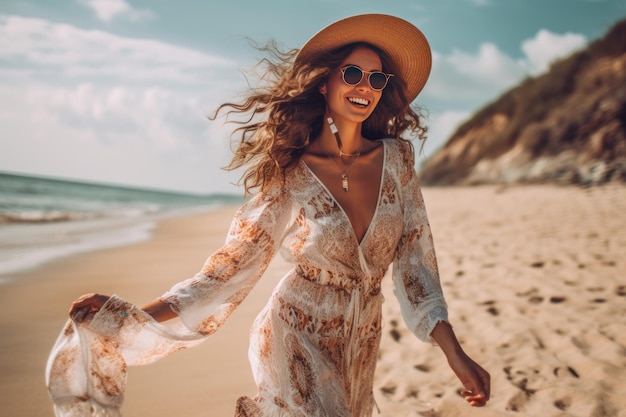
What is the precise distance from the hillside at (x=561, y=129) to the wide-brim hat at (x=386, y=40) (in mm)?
10442

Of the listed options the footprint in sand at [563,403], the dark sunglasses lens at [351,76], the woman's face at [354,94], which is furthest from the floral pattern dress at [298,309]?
the footprint in sand at [563,403]

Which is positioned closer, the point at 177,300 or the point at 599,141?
the point at 177,300

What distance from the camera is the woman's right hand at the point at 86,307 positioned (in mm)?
1859

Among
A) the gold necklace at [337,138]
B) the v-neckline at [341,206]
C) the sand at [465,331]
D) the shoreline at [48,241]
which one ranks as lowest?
the shoreline at [48,241]

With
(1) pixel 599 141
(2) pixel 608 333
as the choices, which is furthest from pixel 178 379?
(1) pixel 599 141

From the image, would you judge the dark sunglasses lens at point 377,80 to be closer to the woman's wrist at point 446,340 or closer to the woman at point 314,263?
the woman at point 314,263

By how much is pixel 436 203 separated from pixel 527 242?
6.79 meters

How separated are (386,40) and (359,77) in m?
0.29

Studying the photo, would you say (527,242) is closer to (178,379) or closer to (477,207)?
(477,207)

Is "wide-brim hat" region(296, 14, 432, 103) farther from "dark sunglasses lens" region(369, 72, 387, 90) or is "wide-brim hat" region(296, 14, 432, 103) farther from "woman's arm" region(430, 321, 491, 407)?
"woman's arm" region(430, 321, 491, 407)

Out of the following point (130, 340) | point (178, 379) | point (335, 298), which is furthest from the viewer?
point (178, 379)

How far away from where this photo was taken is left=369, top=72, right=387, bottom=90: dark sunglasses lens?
2389 millimetres

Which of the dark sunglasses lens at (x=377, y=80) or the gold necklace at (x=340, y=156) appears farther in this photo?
the dark sunglasses lens at (x=377, y=80)

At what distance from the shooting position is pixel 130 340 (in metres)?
1.97
